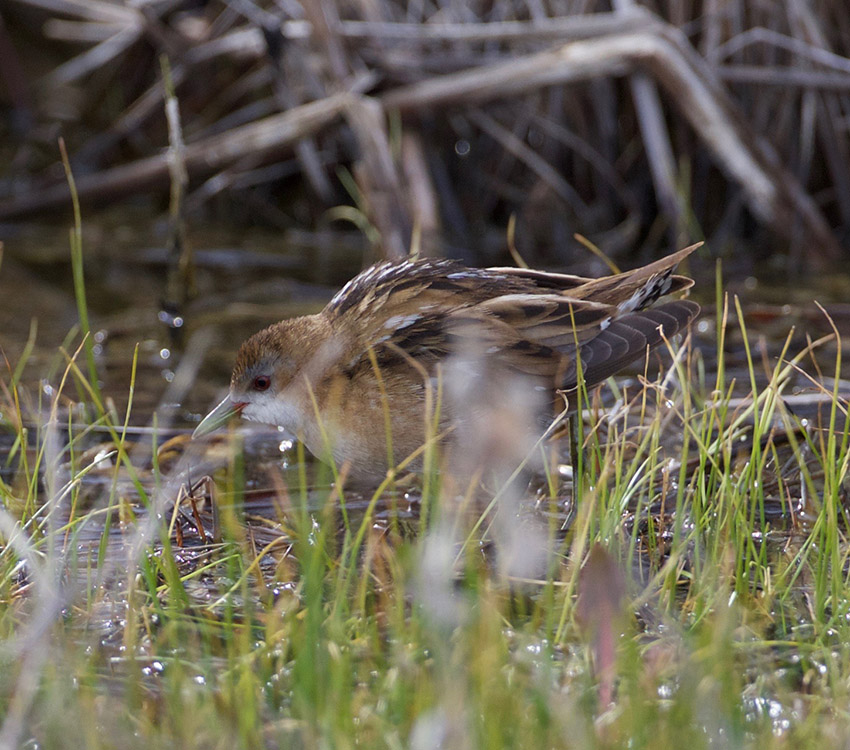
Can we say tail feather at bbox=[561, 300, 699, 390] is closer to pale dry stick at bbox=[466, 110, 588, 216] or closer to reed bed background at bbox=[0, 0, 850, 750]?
reed bed background at bbox=[0, 0, 850, 750]

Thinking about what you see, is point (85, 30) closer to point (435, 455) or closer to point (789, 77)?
point (789, 77)

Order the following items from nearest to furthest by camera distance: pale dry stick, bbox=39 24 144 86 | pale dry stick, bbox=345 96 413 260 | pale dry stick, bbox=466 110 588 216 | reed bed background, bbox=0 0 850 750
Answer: reed bed background, bbox=0 0 850 750 → pale dry stick, bbox=345 96 413 260 → pale dry stick, bbox=466 110 588 216 → pale dry stick, bbox=39 24 144 86

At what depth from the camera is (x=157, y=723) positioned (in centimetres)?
204

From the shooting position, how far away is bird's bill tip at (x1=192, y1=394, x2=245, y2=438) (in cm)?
330

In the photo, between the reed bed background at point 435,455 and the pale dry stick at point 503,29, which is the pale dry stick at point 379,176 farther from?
the pale dry stick at point 503,29

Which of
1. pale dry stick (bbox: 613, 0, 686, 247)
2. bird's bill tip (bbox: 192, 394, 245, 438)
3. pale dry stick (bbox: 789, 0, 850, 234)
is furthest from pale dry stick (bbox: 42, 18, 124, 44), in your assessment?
bird's bill tip (bbox: 192, 394, 245, 438)

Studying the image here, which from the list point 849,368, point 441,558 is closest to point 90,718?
point 441,558

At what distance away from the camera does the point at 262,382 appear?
10.8 feet

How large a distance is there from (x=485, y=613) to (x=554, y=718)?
199mm

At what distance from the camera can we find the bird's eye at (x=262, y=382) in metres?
3.28

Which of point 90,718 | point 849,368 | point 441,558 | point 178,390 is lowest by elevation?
point 849,368

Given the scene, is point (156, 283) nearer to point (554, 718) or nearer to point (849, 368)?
point (849, 368)

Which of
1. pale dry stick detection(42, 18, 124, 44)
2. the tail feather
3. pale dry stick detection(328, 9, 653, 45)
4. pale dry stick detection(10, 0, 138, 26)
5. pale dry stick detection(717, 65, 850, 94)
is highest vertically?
pale dry stick detection(10, 0, 138, 26)

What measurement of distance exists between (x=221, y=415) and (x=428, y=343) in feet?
2.33
